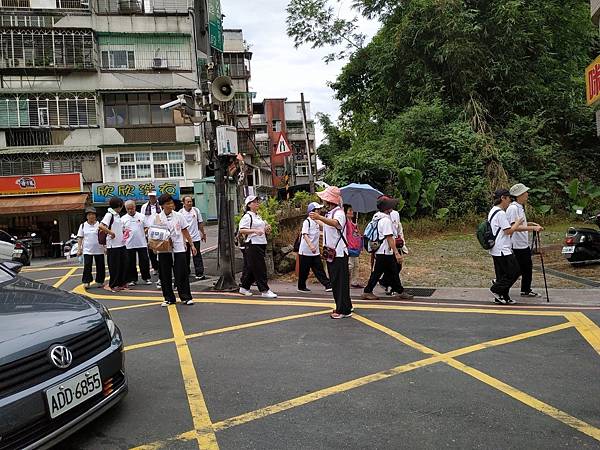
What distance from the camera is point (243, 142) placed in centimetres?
4325

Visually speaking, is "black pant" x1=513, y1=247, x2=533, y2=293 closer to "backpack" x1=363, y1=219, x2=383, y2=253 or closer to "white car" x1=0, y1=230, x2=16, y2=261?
"backpack" x1=363, y1=219, x2=383, y2=253

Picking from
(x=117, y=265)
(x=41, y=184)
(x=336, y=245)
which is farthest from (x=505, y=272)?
(x=41, y=184)

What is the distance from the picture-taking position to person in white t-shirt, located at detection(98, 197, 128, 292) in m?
9.44

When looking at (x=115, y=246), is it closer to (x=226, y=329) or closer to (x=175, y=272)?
(x=175, y=272)

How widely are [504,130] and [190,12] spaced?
17910mm

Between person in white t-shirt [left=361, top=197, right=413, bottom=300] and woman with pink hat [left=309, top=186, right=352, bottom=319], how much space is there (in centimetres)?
106

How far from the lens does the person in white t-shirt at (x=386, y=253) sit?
24.6 feet

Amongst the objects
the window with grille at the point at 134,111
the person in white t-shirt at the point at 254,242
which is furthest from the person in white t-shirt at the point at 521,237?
the window with grille at the point at 134,111

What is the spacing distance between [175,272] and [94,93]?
22555 millimetres

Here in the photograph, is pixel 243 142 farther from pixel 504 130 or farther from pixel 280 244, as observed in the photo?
pixel 280 244

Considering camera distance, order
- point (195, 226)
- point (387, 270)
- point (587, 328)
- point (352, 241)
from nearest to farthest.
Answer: point (587, 328), point (387, 270), point (352, 241), point (195, 226)

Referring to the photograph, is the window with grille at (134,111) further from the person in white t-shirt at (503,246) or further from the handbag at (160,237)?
the person in white t-shirt at (503,246)

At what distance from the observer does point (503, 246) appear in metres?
7.16

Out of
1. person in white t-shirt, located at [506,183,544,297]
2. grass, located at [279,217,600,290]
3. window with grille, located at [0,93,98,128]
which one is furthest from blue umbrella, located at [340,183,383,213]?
window with grille, located at [0,93,98,128]
